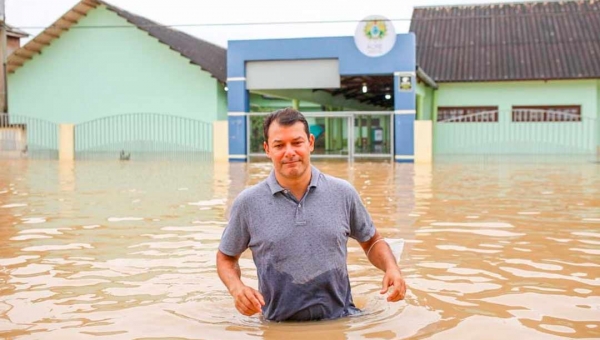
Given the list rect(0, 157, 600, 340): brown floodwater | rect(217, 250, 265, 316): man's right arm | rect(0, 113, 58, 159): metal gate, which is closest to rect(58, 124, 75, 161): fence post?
rect(0, 113, 58, 159): metal gate

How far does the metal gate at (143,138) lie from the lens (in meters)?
33.0

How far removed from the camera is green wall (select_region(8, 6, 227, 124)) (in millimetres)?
34312

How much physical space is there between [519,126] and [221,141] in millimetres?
12572

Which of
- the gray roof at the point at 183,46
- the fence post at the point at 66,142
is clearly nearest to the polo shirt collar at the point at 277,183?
the gray roof at the point at 183,46

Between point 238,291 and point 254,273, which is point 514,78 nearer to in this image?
point 254,273

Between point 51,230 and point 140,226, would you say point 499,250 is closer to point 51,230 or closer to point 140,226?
point 140,226

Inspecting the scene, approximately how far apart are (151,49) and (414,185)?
21.4 meters

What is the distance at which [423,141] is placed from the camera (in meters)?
29.2

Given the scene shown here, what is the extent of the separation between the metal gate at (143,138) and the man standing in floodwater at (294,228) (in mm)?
→ 27649

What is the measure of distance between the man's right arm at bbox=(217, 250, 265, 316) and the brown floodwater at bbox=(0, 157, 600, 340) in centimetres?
38

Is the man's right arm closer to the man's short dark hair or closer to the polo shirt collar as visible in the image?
the polo shirt collar

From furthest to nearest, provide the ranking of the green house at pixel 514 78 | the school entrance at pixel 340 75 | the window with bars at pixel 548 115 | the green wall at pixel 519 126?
the window with bars at pixel 548 115 → the green house at pixel 514 78 → the green wall at pixel 519 126 → the school entrance at pixel 340 75

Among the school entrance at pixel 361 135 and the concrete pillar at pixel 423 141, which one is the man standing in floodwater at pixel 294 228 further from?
the school entrance at pixel 361 135

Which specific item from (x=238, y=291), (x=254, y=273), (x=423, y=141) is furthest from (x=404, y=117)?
(x=238, y=291)
